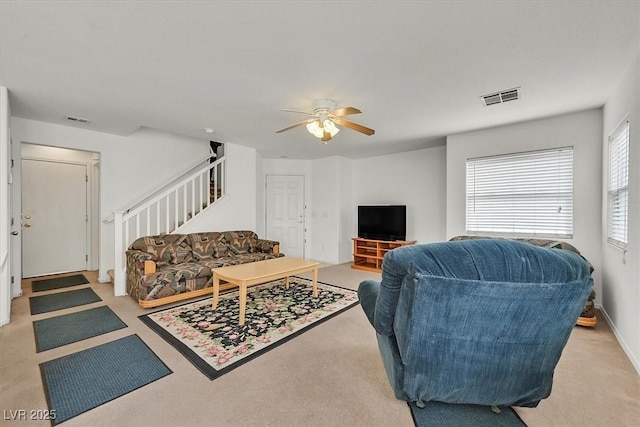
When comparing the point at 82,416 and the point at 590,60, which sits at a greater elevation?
the point at 590,60

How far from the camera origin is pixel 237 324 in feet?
8.80

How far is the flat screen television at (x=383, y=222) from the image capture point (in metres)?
5.18

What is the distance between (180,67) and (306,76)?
105cm

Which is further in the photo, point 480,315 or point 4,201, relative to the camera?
point 4,201

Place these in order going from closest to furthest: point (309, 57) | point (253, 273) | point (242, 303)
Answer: point (309, 57) → point (242, 303) → point (253, 273)

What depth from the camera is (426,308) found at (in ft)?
4.11

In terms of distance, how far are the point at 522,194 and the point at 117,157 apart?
6.04m

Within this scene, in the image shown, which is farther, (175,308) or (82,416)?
(175,308)

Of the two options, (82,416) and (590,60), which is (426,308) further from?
(590,60)

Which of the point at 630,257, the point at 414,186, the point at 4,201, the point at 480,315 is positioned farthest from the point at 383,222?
the point at 4,201

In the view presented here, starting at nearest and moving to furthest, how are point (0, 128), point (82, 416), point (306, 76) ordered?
1. point (82, 416)
2. point (306, 76)
3. point (0, 128)

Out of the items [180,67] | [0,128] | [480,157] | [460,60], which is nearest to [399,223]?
[480,157]

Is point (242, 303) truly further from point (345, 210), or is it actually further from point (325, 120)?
point (345, 210)

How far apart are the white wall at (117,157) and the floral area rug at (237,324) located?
238 centimetres
